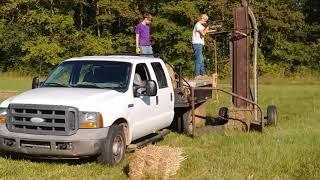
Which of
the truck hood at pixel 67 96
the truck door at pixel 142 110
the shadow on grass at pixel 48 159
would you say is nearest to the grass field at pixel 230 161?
the shadow on grass at pixel 48 159

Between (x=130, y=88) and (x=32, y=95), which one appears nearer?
(x=32, y=95)

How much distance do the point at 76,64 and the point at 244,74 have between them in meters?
4.63

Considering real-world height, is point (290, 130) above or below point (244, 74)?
below

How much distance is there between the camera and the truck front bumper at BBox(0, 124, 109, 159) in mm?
8719

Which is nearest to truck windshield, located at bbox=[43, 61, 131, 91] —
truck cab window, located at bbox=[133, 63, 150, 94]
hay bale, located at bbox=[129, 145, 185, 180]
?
truck cab window, located at bbox=[133, 63, 150, 94]

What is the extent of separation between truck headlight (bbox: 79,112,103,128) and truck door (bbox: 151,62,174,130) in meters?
2.28

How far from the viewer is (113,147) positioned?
9.17m

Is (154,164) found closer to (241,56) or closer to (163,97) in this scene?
(163,97)

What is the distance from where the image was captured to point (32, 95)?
9297 mm

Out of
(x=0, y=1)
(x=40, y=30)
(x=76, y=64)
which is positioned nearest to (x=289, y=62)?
(x=40, y=30)

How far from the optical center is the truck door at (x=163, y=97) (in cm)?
1109

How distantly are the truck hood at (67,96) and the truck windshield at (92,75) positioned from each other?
1.30 ft

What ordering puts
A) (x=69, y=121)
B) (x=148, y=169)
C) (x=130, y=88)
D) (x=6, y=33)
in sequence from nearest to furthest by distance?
(x=148, y=169) → (x=69, y=121) → (x=130, y=88) → (x=6, y=33)

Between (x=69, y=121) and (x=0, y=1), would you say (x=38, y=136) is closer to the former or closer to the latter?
(x=69, y=121)
